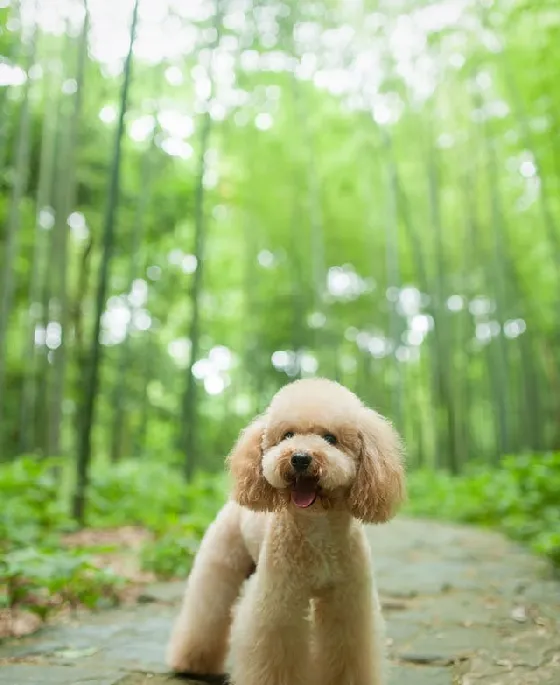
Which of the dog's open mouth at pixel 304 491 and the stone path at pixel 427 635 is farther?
→ the stone path at pixel 427 635

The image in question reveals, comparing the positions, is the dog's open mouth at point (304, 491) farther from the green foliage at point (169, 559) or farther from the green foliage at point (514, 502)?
the green foliage at point (514, 502)

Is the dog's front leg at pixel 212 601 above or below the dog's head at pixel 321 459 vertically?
below

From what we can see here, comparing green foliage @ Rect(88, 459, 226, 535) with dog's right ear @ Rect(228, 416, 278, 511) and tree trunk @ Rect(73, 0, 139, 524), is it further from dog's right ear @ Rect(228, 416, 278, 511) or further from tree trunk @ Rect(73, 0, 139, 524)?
dog's right ear @ Rect(228, 416, 278, 511)

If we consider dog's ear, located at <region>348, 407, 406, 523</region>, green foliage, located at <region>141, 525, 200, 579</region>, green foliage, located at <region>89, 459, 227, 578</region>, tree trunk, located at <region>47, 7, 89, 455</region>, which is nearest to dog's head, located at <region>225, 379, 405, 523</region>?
dog's ear, located at <region>348, 407, 406, 523</region>

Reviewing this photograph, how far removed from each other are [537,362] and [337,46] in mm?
8998

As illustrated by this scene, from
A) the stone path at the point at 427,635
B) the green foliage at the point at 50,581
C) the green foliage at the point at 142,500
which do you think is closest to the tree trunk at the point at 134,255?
the green foliage at the point at 142,500

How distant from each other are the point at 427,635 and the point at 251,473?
3.89 feet

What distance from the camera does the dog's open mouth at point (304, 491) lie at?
1688 mm

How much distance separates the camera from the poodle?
1780 millimetres

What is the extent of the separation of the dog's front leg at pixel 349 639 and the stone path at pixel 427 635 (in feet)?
0.78

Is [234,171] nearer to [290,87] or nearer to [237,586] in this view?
[290,87]

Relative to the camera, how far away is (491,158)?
28.4ft

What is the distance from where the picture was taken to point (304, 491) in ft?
5.60

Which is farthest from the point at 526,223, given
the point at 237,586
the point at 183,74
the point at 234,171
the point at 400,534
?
the point at 237,586
